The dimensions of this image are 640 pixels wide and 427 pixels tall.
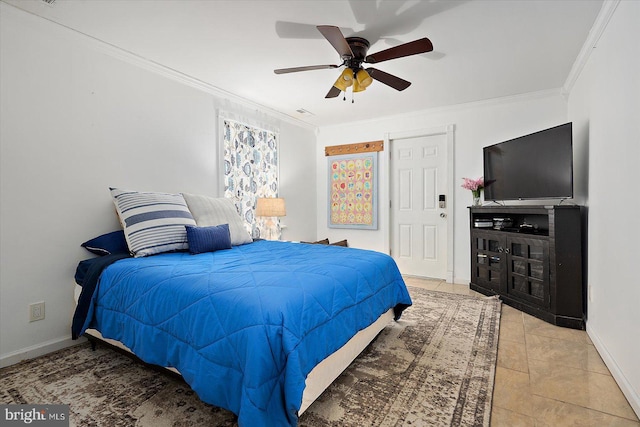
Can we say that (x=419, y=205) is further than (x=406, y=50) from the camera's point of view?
Yes

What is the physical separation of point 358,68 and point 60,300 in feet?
9.54

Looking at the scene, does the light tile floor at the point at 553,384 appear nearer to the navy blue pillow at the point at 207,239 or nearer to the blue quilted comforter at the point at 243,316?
the blue quilted comforter at the point at 243,316

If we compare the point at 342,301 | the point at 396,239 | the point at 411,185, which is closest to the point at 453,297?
the point at 396,239

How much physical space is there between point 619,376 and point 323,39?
298 centimetres

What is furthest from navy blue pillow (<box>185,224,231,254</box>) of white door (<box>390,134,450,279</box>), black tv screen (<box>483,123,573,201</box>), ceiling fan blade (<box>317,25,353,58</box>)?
black tv screen (<box>483,123,573,201</box>)

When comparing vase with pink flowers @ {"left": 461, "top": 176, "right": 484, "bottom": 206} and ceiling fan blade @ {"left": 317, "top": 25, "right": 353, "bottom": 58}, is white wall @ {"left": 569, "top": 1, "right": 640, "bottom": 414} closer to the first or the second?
vase with pink flowers @ {"left": 461, "top": 176, "right": 484, "bottom": 206}

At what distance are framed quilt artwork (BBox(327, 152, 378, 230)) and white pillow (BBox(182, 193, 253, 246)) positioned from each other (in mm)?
2324

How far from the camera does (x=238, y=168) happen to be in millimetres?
3832

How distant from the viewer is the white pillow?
2.79 meters

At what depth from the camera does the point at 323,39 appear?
96.6 inches

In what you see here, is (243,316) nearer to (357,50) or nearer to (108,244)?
(108,244)

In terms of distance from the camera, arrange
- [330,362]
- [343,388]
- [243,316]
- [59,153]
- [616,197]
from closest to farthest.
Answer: [243,316], [330,362], [343,388], [616,197], [59,153]

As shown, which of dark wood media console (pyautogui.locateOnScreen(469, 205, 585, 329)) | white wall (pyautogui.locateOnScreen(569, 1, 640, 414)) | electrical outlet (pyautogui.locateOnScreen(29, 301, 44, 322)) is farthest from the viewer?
dark wood media console (pyautogui.locateOnScreen(469, 205, 585, 329))

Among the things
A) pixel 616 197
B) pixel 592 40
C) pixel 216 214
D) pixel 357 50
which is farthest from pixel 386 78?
pixel 216 214
